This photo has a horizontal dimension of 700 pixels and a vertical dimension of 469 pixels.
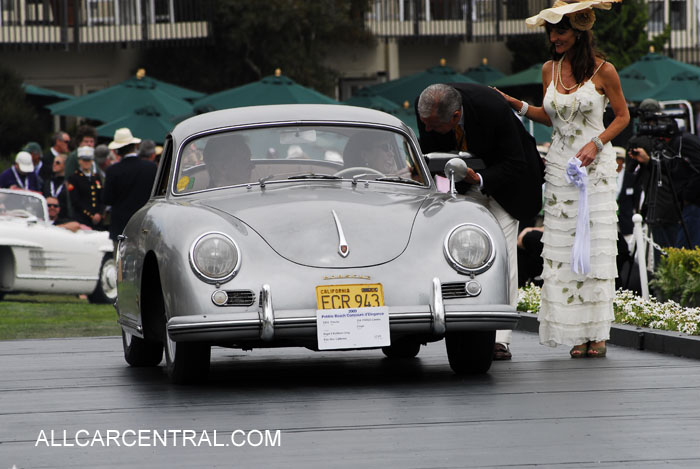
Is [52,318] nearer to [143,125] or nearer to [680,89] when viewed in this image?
[143,125]

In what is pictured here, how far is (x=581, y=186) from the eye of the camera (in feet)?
30.1

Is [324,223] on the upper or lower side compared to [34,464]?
upper

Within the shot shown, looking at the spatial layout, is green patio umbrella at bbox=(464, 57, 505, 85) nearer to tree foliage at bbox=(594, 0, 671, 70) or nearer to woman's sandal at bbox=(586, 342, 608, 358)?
tree foliage at bbox=(594, 0, 671, 70)

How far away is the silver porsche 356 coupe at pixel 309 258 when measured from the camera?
736 cm

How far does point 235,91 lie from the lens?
27.3 meters

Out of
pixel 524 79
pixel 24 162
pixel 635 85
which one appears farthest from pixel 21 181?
pixel 524 79

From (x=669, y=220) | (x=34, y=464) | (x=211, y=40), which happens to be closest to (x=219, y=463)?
(x=34, y=464)

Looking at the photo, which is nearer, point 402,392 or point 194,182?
point 402,392

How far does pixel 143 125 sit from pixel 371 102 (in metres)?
5.98

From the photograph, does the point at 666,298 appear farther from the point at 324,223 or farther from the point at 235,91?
the point at 235,91

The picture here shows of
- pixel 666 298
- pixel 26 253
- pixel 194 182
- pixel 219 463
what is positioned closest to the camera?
pixel 219 463

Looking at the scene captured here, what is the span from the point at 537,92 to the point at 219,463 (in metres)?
37.3

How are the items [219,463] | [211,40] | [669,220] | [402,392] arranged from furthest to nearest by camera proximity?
1. [211,40]
2. [669,220]
3. [402,392]
4. [219,463]

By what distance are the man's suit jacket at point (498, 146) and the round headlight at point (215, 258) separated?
2.19 meters
